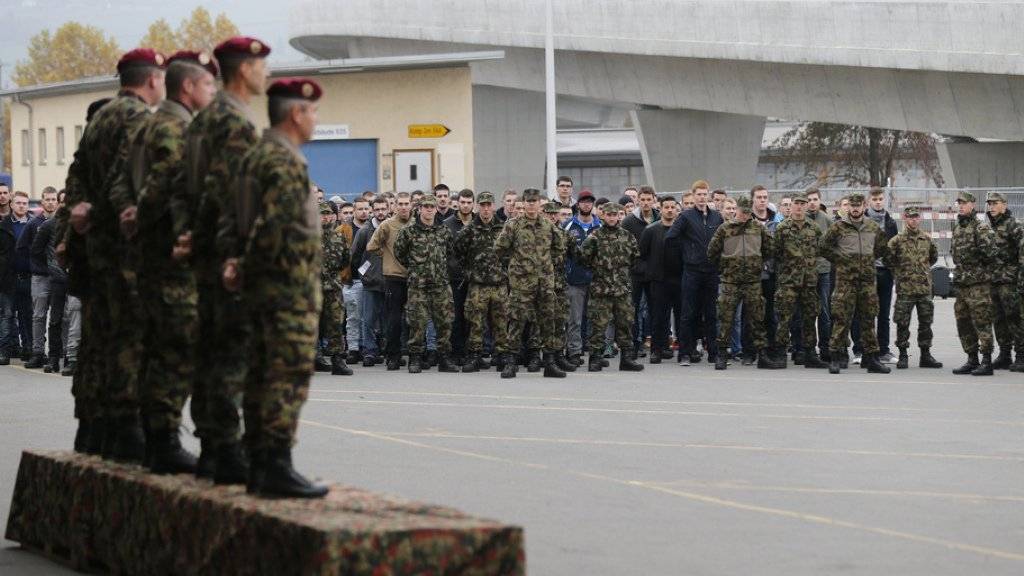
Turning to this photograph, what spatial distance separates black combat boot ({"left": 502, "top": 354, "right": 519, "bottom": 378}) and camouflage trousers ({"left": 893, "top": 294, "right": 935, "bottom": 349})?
446 centimetres

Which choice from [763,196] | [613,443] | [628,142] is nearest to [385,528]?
[613,443]

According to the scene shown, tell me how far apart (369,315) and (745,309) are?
4518mm

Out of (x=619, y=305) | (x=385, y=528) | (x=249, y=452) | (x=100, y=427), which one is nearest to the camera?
(x=385, y=528)

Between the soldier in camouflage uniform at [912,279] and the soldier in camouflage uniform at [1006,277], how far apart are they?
A: 76 centimetres

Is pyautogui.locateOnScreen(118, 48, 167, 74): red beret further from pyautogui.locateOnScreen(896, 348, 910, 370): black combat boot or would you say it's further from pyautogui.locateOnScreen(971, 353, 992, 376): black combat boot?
pyautogui.locateOnScreen(896, 348, 910, 370): black combat boot

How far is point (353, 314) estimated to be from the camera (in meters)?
21.3

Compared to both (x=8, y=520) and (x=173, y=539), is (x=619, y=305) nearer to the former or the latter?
(x=8, y=520)

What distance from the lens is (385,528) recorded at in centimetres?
677

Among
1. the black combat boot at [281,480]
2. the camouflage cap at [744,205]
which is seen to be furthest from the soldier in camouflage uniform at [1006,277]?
the black combat boot at [281,480]

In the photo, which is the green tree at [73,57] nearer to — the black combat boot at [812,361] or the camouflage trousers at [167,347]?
the black combat boot at [812,361]

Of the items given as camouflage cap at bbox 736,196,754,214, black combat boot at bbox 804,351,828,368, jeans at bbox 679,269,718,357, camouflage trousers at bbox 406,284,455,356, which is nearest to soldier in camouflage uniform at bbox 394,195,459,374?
camouflage trousers at bbox 406,284,455,356

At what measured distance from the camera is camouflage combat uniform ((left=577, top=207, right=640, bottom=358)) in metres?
19.9

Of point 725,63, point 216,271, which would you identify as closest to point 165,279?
point 216,271

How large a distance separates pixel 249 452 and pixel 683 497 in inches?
151
